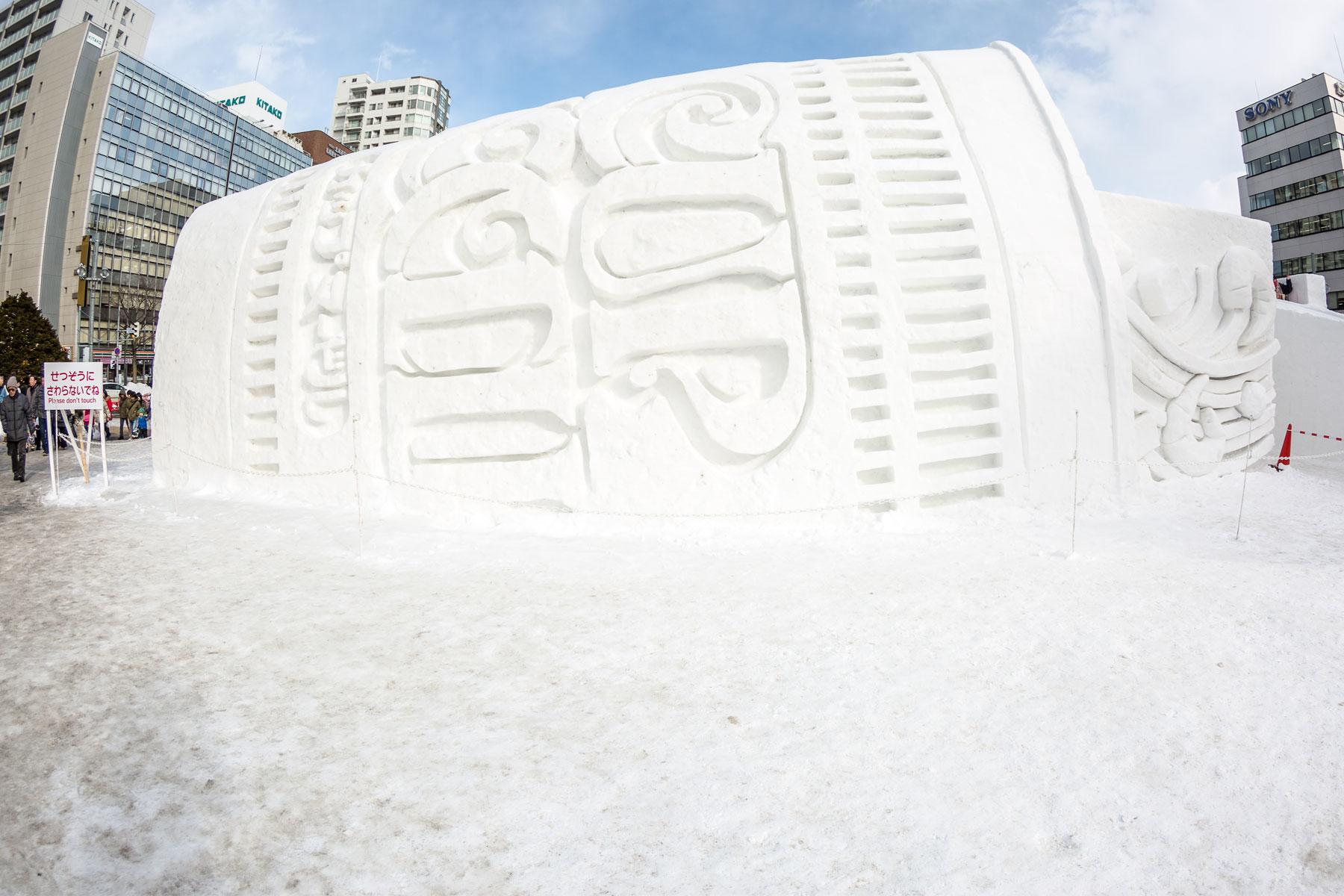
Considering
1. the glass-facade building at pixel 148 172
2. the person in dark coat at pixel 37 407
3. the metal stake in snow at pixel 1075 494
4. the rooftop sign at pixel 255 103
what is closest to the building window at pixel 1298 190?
the metal stake in snow at pixel 1075 494

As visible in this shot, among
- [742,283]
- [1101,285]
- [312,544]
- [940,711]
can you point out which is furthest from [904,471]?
[312,544]

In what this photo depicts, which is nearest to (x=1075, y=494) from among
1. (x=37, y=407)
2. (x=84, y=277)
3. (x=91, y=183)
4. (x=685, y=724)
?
(x=685, y=724)

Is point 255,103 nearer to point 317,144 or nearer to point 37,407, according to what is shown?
point 317,144

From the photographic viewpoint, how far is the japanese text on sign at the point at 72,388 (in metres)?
8.01

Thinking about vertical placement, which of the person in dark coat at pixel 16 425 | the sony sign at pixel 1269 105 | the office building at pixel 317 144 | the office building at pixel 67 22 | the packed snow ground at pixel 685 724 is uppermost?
A: the office building at pixel 67 22

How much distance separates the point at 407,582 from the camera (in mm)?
4309

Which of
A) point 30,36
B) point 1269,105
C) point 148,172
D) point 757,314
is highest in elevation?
point 30,36

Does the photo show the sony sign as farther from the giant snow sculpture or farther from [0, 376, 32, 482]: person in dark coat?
[0, 376, 32, 482]: person in dark coat

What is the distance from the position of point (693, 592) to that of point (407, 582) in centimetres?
180

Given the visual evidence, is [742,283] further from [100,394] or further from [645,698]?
[100,394]

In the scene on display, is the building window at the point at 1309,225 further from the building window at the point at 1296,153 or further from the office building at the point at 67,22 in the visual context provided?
the office building at the point at 67,22

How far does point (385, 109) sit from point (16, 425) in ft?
223

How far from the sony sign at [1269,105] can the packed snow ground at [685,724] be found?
3970 centimetres

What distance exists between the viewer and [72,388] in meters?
8.04
